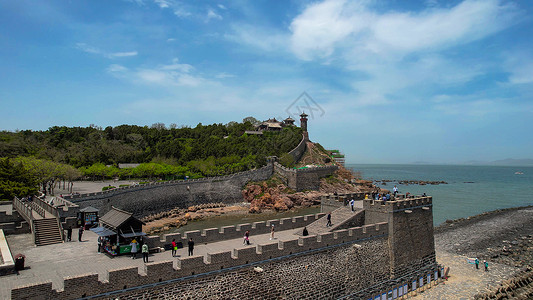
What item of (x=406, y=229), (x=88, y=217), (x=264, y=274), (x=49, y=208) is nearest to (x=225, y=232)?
(x=264, y=274)

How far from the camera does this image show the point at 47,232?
56.9ft

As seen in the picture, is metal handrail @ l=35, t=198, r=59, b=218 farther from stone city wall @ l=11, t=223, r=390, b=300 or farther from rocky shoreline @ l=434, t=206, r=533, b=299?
rocky shoreline @ l=434, t=206, r=533, b=299

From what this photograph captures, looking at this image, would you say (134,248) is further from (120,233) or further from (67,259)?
(67,259)

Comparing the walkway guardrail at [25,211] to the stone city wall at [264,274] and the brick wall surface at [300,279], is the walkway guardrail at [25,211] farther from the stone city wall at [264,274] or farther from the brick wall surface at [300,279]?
the brick wall surface at [300,279]

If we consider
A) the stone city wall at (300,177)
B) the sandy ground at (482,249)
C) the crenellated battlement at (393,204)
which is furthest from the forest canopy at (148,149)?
the crenellated battlement at (393,204)

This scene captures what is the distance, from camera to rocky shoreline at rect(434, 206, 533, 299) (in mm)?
22002

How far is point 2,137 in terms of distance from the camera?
Answer: 6531 cm

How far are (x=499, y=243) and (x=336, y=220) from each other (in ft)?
81.0

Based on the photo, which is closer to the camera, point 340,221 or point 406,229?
point 340,221

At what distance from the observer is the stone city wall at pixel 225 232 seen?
52.2ft

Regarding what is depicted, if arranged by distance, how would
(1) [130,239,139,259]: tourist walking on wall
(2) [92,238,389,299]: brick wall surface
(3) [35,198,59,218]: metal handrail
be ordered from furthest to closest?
(3) [35,198,59,218]: metal handrail, (1) [130,239,139,259]: tourist walking on wall, (2) [92,238,389,299]: brick wall surface

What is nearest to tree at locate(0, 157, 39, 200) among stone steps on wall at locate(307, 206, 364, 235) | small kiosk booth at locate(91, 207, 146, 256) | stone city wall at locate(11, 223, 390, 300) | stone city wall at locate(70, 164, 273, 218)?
stone city wall at locate(70, 164, 273, 218)

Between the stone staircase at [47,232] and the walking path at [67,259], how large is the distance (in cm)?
42

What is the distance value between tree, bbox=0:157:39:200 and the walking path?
12270mm
